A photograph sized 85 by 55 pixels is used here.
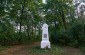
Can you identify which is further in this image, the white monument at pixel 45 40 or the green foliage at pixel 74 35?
the green foliage at pixel 74 35

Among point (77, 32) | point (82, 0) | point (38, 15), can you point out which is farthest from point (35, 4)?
point (77, 32)

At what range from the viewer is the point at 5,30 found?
18547 millimetres

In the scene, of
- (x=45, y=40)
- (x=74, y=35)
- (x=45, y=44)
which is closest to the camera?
(x=45, y=44)

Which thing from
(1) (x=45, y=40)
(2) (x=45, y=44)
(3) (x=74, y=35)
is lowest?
(2) (x=45, y=44)

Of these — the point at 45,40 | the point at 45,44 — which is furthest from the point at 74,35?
the point at 45,44

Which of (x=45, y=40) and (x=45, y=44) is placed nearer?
(x=45, y=44)

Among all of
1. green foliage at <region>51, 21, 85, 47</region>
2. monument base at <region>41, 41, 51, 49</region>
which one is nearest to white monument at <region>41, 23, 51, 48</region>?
monument base at <region>41, 41, 51, 49</region>

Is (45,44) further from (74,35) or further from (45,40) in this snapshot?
(74,35)

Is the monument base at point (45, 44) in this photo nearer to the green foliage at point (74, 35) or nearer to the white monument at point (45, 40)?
the white monument at point (45, 40)

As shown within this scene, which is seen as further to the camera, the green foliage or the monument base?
the green foliage

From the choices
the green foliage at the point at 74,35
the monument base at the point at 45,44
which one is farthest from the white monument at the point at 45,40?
the green foliage at the point at 74,35

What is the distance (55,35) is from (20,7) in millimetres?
5658

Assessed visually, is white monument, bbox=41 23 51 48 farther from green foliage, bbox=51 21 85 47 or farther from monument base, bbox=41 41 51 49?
green foliage, bbox=51 21 85 47

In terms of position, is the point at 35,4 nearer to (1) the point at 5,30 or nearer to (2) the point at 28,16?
(2) the point at 28,16
